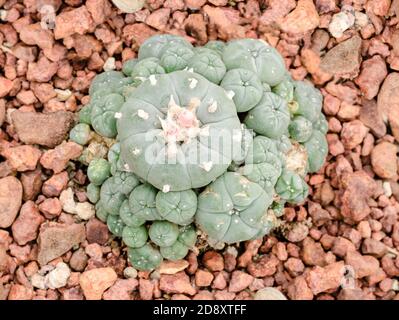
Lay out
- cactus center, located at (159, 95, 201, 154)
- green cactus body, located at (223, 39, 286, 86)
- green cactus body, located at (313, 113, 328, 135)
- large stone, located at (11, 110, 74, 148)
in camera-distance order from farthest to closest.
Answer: green cactus body, located at (313, 113, 328, 135) → large stone, located at (11, 110, 74, 148) → green cactus body, located at (223, 39, 286, 86) → cactus center, located at (159, 95, 201, 154)

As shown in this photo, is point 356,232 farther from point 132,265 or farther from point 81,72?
point 81,72

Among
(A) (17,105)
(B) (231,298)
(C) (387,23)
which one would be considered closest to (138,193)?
(B) (231,298)

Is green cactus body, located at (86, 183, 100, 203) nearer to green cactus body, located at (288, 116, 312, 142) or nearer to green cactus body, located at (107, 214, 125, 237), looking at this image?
green cactus body, located at (107, 214, 125, 237)

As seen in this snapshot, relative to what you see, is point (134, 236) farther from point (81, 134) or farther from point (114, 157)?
point (81, 134)

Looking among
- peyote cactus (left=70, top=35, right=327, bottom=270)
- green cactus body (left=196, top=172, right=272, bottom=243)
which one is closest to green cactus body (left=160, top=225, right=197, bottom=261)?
peyote cactus (left=70, top=35, right=327, bottom=270)

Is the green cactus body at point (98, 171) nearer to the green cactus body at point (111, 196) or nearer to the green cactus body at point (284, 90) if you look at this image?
the green cactus body at point (111, 196)

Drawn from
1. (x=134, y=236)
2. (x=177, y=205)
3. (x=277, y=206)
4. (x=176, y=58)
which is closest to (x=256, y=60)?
(x=176, y=58)

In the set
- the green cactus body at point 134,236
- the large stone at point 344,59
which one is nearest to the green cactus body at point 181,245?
the green cactus body at point 134,236
